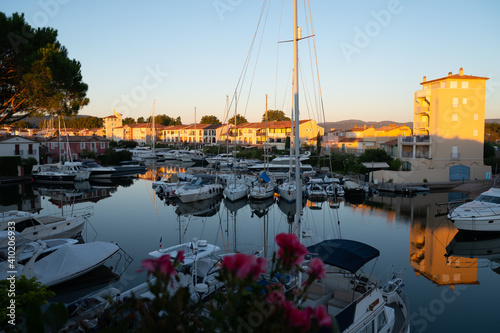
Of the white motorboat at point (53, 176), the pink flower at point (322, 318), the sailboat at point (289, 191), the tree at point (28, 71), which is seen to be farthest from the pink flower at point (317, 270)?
the white motorboat at point (53, 176)

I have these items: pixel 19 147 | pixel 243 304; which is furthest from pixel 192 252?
pixel 19 147

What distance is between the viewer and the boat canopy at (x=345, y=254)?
9727mm

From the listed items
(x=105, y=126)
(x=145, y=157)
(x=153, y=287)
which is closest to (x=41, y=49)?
(x=153, y=287)

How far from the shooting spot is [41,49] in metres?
19.2

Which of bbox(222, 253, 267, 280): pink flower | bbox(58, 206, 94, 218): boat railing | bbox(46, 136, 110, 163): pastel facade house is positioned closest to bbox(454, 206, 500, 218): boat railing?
bbox(222, 253, 267, 280): pink flower

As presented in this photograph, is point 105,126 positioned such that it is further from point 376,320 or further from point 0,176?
point 376,320

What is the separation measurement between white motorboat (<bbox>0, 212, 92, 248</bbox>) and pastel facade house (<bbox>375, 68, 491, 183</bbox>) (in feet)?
115

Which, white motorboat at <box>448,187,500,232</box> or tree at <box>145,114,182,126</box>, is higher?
tree at <box>145,114,182,126</box>

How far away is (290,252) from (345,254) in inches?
287

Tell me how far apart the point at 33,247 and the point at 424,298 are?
16.7 meters

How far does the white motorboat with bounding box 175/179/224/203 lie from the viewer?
33.5 m

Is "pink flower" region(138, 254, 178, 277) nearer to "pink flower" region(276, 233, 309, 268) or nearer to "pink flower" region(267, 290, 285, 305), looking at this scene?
"pink flower" region(267, 290, 285, 305)

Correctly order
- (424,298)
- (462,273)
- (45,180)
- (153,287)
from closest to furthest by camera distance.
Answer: (153,287) < (424,298) < (462,273) < (45,180)

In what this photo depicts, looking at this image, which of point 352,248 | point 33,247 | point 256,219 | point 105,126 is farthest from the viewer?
point 105,126
